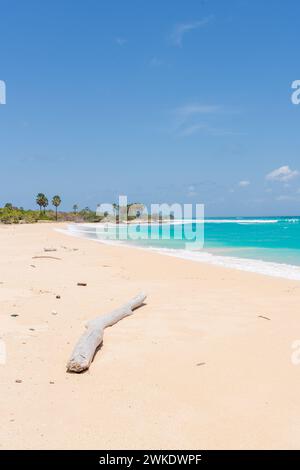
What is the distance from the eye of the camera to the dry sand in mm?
4176

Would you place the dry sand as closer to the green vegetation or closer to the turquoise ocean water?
the turquoise ocean water

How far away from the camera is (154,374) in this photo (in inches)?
223

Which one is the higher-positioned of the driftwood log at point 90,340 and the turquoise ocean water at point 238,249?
the driftwood log at point 90,340

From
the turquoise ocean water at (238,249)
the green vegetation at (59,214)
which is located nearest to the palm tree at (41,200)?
the green vegetation at (59,214)

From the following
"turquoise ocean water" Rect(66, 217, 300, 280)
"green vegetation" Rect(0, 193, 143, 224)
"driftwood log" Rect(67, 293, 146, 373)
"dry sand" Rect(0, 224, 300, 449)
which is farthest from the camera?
"green vegetation" Rect(0, 193, 143, 224)

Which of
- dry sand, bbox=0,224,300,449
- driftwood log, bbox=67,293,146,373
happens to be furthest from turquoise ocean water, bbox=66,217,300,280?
driftwood log, bbox=67,293,146,373

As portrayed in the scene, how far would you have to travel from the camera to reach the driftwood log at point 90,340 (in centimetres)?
559

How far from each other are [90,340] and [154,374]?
124cm

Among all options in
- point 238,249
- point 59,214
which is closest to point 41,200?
point 59,214

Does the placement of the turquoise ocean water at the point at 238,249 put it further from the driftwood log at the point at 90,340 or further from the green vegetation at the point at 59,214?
the green vegetation at the point at 59,214

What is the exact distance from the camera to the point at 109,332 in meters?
7.54

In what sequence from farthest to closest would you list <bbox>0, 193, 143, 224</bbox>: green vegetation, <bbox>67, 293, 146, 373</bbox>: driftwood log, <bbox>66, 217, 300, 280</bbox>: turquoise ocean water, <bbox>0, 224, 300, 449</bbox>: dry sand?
<bbox>0, 193, 143, 224</bbox>: green vegetation < <bbox>66, 217, 300, 280</bbox>: turquoise ocean water < <bbox>67, 293, 146, 373</bbox>: driftwood log < <bbox>0, 224, 300, 449</bbox>: dry sand

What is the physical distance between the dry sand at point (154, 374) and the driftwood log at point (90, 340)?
0.49 feet

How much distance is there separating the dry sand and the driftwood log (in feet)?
0.49
